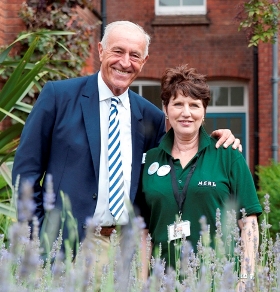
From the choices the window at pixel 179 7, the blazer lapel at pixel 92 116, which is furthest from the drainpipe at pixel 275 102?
the blazer lapel at pixel 92 116

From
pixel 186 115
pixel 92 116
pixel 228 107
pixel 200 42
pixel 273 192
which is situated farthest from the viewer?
pixel 228 107

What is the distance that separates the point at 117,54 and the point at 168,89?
270 millimetres

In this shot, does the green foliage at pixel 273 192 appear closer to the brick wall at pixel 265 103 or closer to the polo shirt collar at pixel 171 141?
the polo shirt collar at pixel 171 141

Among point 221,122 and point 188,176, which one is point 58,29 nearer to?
point 221,122

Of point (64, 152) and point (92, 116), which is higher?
point (92, 116)

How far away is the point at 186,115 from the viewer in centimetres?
333

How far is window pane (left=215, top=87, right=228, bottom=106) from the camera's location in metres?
15.1

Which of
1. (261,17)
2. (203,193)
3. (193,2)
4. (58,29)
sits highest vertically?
(193,2)

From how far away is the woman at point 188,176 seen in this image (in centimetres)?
322

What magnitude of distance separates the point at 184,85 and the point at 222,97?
11.9 meters

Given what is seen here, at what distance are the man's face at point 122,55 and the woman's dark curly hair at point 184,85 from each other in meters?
0.15

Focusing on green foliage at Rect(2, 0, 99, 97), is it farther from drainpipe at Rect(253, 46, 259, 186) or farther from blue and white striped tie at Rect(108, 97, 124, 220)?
blue and white striped tie at Rect(108, 97, 124, 220)

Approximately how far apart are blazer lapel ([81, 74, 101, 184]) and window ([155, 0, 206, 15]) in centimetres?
1131

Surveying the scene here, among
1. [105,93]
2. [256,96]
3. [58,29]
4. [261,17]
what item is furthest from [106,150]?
[256,96]
